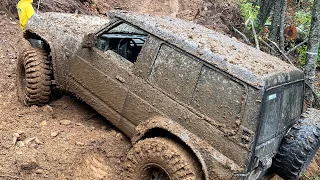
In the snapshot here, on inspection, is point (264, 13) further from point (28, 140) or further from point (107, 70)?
point (28, 140)

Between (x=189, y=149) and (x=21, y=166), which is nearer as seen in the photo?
(x=189, y=149)

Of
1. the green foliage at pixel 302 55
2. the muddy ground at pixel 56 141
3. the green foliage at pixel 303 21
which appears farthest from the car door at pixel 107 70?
the green foliage at pixel 303 21

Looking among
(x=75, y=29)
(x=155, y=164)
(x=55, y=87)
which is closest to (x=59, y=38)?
(x=75, y=29)

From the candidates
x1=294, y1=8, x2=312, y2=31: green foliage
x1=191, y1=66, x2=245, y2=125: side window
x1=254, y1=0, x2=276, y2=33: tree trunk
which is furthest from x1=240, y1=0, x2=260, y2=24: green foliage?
x1=191, y1=66, x2=245, y2=125: side window

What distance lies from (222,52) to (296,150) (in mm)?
1263

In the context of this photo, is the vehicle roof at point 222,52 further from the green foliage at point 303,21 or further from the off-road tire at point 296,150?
the green foliage at point 303,21

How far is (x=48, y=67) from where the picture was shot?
4.97 meters

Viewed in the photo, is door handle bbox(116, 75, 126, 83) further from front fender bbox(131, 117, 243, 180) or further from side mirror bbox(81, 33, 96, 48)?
front fender bbox(131, 117, 243, 180)

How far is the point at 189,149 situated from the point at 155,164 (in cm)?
39

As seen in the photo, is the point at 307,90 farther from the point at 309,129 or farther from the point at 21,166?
the point at 21,166

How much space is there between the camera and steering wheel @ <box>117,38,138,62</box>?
460 centimetres

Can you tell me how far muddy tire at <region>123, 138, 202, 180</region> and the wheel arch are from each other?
86 millimetres

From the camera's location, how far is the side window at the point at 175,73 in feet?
11.9

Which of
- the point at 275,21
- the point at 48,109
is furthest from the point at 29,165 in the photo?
the point at 275,21
